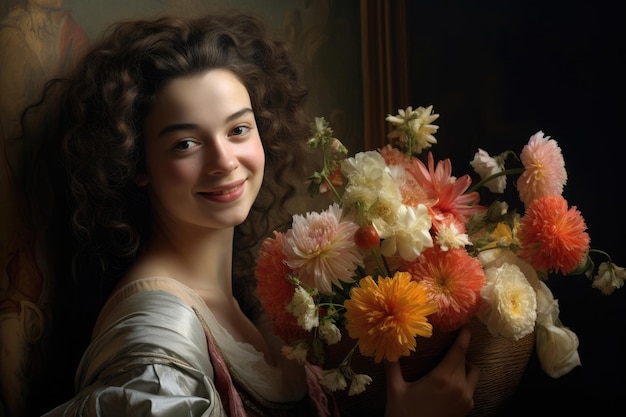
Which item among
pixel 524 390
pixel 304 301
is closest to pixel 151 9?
Result: pixel 304 301

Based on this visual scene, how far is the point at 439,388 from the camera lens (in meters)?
1.23

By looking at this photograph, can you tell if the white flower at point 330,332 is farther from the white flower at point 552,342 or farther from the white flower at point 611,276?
the white flower at point 611,276

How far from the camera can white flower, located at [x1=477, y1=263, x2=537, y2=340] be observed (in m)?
1.13

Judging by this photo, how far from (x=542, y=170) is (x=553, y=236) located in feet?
0.43

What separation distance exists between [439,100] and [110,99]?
80 centimetres

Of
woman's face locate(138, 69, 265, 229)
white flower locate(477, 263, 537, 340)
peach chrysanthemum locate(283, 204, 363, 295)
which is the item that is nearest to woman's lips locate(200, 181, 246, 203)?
woman's face locate(138, 69, 265, 229)

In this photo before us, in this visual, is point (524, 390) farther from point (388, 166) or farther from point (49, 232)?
point (49, 232)

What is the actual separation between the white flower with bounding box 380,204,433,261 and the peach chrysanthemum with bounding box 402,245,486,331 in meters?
0.03

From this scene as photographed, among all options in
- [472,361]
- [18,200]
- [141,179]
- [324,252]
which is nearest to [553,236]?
[472,361]

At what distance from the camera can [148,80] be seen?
1.38m

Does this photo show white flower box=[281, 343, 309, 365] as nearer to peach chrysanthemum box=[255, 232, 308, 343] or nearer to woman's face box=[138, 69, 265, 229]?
peach chrysanthemum box=[255, 232, 308, 343]

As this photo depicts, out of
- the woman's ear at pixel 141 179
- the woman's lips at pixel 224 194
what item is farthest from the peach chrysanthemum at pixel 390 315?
the woman's ear at pixel 141 179

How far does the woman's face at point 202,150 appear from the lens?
4.41 ft

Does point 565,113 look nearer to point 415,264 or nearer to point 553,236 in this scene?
point 553,236
